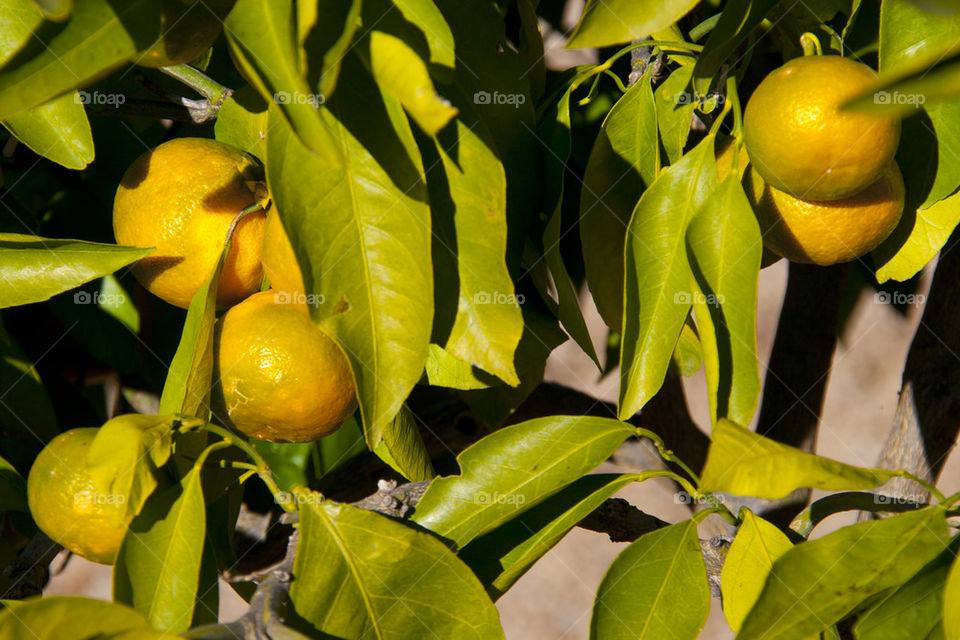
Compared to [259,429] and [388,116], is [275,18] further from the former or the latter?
[259,429]

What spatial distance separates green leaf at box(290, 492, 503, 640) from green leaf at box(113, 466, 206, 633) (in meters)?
0.08

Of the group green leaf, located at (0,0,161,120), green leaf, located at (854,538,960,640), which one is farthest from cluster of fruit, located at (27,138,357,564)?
green leaf, located at (854,538,960,640)

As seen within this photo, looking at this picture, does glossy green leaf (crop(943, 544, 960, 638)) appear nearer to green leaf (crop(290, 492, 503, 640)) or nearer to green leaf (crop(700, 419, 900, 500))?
green leaf (crop(700, 419, 900, 500))

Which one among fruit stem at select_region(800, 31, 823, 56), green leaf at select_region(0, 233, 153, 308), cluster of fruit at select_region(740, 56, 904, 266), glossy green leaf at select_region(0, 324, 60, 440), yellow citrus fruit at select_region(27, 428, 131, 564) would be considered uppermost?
fruit stem at select_region(800, 31, 823, 56)

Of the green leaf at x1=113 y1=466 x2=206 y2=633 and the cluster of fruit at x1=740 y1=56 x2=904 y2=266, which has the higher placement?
the cluster of fruit at x1=740 y1=56 x2=904 y2=266

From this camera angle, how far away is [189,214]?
73cm

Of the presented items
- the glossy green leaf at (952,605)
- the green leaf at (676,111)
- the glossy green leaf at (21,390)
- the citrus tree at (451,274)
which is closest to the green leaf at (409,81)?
the citrus tree at (451,274)

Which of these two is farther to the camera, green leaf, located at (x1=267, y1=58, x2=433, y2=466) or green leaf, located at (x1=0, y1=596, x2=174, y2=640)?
green leaf, located at (x1=267, y1=58, x2=433, y2=466)

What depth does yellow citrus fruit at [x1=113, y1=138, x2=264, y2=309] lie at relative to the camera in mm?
734

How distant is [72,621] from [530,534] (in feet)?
1.15

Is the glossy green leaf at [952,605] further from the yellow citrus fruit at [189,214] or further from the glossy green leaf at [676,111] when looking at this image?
the yellow citrus fruit at [189,214]

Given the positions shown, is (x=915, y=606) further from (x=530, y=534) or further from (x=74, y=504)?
(x=74, y=504)

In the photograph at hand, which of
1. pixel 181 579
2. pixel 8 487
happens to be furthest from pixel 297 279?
pixel 8 487

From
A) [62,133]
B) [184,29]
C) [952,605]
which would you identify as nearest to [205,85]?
[62,133]
